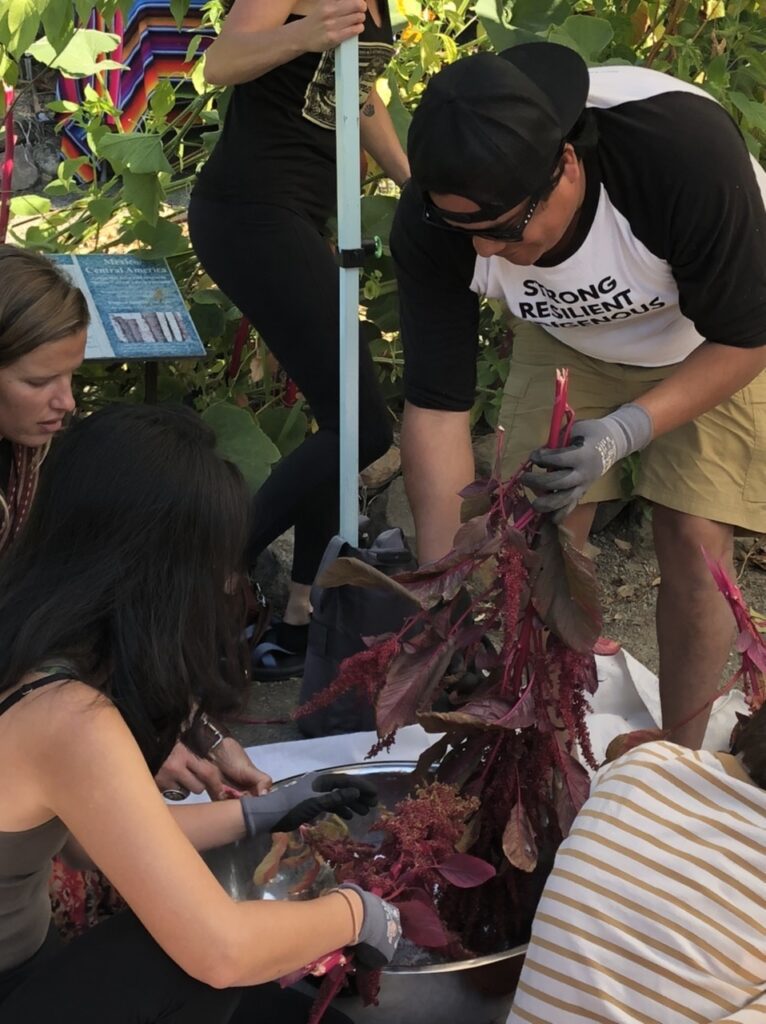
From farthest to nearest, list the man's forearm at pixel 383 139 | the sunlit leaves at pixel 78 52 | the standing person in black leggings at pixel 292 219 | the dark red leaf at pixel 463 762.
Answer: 1. the sunlit leaves at pixel 78 52
2. the man's forearm at pixel 383 139
3. the standing person in black leggings at pixel 292 219
4. the dark red leaf at pixel 463 762

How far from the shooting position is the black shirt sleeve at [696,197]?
5.19 feet

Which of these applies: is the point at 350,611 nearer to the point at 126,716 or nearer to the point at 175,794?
the point at 175,794

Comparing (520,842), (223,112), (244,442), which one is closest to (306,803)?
(520,842)

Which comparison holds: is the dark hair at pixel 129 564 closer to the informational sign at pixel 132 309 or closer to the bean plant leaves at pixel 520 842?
the bean plant leaves at pixel 520 842

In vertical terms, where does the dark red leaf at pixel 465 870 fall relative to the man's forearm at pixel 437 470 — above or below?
below

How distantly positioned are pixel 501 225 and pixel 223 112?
4.95 ft

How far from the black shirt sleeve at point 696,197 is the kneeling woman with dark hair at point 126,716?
716 millimetres

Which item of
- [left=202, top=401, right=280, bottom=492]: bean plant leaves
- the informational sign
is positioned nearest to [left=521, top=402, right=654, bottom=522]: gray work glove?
[left=202, top=401, right=280, bottom=492]: bean plant leaves

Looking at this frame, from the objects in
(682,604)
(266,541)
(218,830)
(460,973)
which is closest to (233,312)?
(266,541)

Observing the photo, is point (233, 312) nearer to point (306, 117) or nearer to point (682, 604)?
point (306, 117)

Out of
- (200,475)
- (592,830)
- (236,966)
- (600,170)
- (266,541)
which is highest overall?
(600,170)

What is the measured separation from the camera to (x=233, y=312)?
305 cm

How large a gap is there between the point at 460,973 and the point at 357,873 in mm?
178

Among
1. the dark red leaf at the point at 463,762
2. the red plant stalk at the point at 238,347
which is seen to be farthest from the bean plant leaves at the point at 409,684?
the red plant stalk at the point at 238,347
